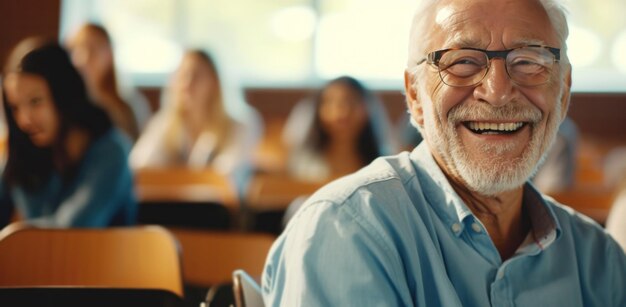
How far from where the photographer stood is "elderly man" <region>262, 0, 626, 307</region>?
1.29 metres

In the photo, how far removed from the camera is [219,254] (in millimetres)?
2273

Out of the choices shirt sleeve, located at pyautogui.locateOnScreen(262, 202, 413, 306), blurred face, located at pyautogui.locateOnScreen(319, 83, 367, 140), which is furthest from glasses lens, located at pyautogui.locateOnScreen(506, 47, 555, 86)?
blurred face, located at pyautogui.locateOnScreen(319, 83, 367, 140)

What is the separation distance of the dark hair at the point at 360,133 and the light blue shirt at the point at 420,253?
309 centimetres

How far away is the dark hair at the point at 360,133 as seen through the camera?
4762mm

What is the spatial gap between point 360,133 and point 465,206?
3.40m

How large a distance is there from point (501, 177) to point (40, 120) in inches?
77.3

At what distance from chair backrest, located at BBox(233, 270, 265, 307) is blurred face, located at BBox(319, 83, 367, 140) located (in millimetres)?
3353

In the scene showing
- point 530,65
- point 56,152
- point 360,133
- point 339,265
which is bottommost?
point 360,133

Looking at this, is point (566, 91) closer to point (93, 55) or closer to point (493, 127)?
point (493, 127)

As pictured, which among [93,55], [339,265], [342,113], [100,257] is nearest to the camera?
[339,265]

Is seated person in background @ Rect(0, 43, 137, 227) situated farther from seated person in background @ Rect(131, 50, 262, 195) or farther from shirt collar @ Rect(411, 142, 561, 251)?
seated person in background @ Rect(131, 50, 262, 195)

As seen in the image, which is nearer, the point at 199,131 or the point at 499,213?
the point at 499,213

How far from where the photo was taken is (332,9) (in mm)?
8172

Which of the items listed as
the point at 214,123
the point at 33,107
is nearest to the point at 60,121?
the point at 33,107
